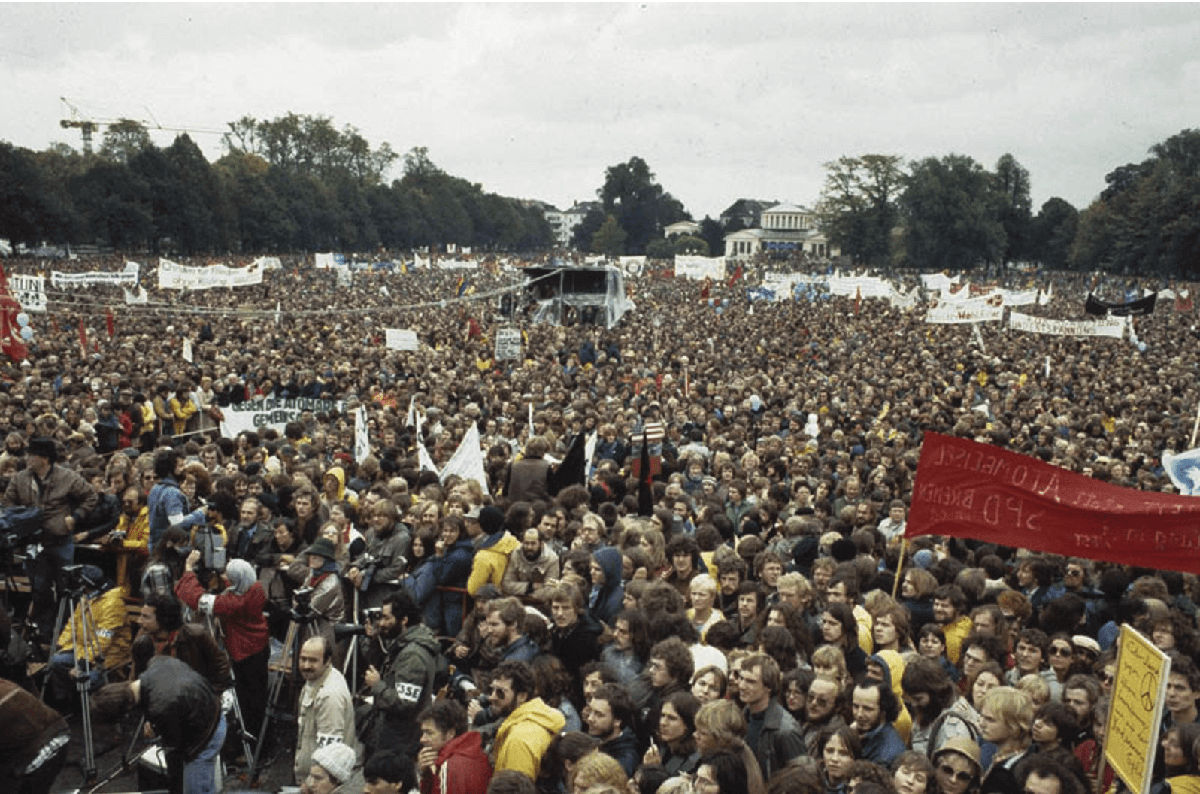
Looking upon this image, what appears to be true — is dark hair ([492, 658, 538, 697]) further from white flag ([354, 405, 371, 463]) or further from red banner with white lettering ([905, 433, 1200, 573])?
white flag ([354, 405, 371, 463])

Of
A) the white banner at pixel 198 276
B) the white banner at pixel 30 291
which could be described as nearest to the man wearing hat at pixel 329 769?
the white banner at pixel 30 291

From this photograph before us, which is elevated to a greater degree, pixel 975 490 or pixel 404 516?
pixel 975 490

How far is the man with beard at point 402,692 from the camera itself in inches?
205

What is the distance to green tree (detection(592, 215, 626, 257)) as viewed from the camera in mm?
147875

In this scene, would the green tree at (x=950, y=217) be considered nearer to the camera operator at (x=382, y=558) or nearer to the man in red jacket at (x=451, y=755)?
the camera operator at (x=382, y=558)

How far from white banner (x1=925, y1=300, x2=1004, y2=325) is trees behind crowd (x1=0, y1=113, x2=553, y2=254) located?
5623cm

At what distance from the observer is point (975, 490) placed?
687cm

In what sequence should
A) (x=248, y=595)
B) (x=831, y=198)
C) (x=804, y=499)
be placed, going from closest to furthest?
(x=248, y=595), (x=804, y=499), (x=831, y=198)

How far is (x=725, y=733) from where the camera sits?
4.15 metres

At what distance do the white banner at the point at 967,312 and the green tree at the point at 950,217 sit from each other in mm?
75434

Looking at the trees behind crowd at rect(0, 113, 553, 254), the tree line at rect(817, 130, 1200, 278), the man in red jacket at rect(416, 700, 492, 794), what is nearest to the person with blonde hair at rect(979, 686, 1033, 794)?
the man in red jacket at rect(416, 700, 492, 794)

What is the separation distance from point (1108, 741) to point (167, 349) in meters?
22.8

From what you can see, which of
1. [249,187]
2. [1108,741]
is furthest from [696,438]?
[249,187]

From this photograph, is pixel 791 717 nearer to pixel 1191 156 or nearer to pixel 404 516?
pixel 404 516
